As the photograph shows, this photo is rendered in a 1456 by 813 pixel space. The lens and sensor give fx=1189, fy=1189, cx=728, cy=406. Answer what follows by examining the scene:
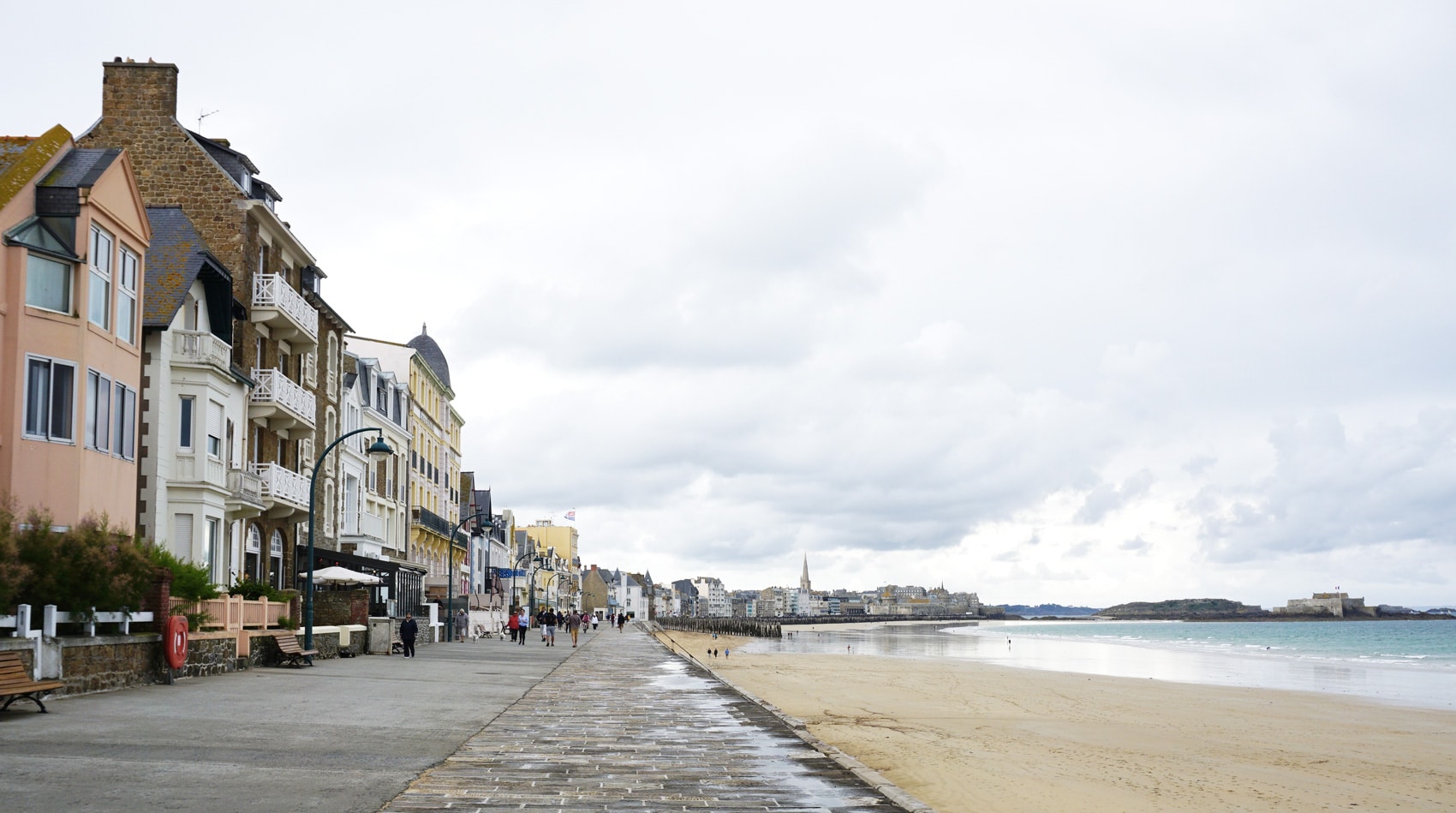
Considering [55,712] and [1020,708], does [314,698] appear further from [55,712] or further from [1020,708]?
[1020,708]

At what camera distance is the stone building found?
34094mm

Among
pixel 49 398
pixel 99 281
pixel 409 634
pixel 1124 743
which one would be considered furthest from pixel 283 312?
pixel 1124 743

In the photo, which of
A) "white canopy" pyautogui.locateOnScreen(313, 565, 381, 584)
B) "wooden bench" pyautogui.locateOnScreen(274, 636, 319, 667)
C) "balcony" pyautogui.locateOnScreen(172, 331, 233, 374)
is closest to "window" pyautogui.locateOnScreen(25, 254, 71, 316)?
"balcony" pyautogui.locateOnScreen(172, 331, 233, 374)

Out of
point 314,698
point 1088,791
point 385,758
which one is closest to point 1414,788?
point 1088,791

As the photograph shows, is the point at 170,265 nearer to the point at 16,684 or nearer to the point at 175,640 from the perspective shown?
the point at 175,640

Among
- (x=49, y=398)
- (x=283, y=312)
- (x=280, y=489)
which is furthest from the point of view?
(x=283, y=312)

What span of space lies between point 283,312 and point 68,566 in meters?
18.3

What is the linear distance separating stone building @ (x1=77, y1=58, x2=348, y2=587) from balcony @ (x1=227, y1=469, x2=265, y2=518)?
331 mm

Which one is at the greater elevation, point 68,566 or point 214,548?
point 214,548

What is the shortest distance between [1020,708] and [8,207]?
77.4 ft

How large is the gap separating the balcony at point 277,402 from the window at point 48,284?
36.4 ft

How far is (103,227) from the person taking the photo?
24.5m

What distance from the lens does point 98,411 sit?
966 inches

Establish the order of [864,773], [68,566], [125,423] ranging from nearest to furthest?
[864,773] → [68,566] → [125,423]
